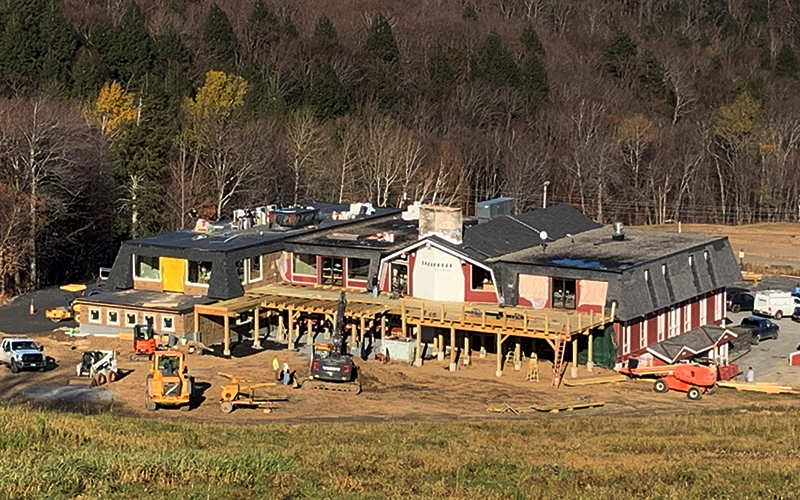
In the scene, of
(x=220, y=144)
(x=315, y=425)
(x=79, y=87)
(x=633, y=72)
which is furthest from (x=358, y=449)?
(x=633, y=72)

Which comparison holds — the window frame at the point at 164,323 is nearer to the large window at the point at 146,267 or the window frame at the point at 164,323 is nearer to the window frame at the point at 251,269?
the large window at the point at 146,267

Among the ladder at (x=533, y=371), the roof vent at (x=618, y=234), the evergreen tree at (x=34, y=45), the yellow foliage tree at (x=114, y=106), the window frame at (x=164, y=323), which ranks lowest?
the ladder at (x=533, y=371)

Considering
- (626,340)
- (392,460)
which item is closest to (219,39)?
(626,340)

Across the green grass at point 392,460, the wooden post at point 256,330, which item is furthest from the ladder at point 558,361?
the wooden post at point 256,330

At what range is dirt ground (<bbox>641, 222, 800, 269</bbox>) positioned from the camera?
84.8 metres

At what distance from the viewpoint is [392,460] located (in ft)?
95.2

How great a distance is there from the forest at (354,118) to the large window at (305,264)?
617 inches

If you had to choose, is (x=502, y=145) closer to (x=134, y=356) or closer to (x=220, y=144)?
(x=220, y=144)

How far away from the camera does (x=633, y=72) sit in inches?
5650

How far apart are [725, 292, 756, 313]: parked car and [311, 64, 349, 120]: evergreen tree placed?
4803cm

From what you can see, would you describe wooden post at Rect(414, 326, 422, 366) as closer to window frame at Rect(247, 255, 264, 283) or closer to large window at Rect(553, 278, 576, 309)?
large window at Rect(553, 278, 576, 309)

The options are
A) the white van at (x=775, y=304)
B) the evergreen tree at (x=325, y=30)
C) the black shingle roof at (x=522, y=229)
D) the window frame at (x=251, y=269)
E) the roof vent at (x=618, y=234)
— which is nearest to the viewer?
the black shingle roof at (x=522, y=229)

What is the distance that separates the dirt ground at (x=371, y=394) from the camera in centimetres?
4422

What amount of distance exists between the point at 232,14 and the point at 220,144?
223 feet
